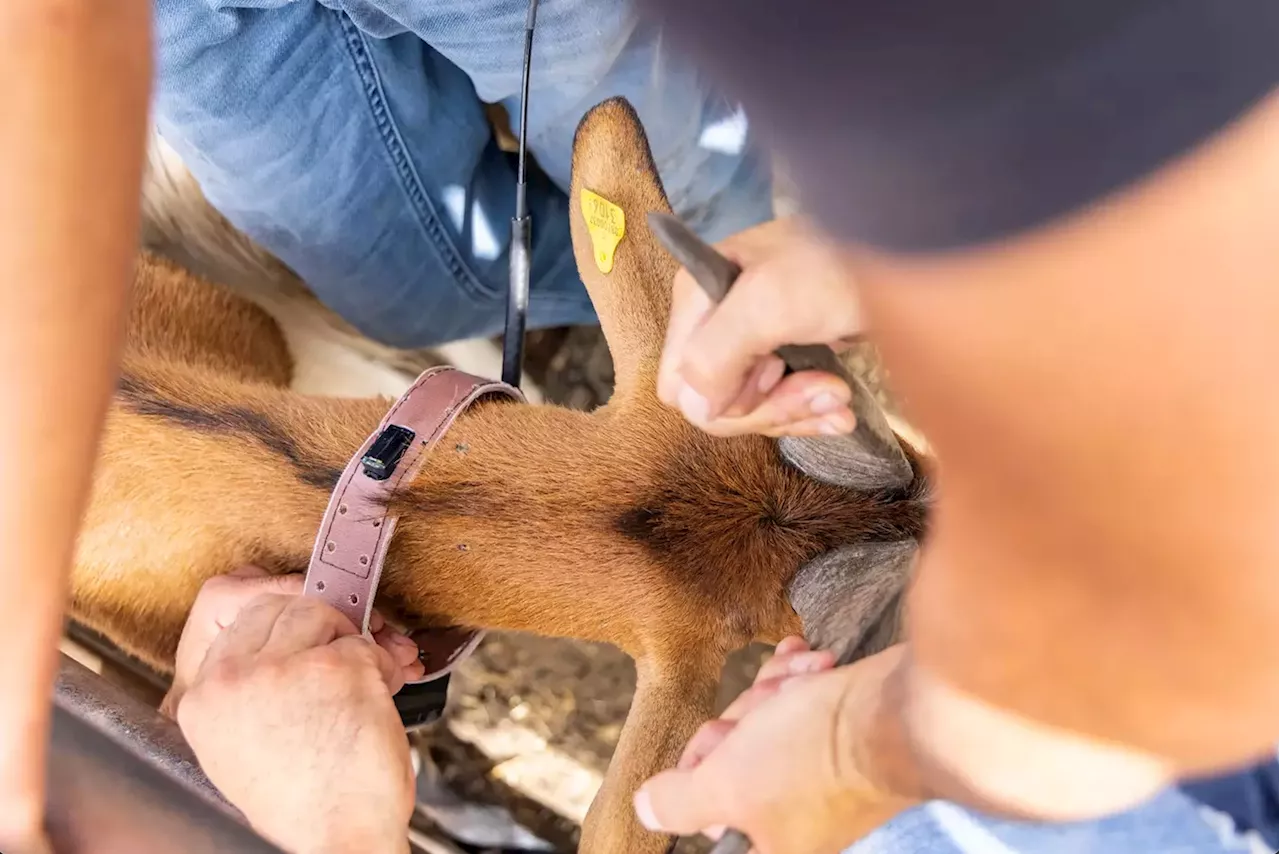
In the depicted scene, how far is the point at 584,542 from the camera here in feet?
3.55

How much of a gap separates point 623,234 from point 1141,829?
822mm

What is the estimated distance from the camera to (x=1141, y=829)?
0.56 m

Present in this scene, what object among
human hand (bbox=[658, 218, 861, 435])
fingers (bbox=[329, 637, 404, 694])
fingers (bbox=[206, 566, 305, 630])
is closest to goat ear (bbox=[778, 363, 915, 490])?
human hand (bbox=[658, 218, 861, 435])

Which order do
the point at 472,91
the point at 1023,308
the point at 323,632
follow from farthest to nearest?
the point at 472,91 < the point at 323,632 < the point at 1023,308

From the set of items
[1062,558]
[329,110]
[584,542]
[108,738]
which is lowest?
[108,738]

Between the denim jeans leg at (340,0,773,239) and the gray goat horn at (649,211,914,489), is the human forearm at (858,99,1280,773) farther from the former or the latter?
the denim jeans leg at (340,0,773,239)

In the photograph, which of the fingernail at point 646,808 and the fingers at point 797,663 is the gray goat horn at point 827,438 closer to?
the fingers at point 797,663

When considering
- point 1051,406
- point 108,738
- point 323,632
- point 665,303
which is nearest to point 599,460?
point 665,303

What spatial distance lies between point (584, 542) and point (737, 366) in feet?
1.50

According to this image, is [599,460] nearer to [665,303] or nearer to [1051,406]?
[665,303]

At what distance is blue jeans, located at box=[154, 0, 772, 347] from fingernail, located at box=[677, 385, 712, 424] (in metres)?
0.49

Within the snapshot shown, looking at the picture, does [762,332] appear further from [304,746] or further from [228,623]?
[228,623]

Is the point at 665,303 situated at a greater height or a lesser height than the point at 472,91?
lesser

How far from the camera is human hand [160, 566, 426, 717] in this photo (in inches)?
42.6
